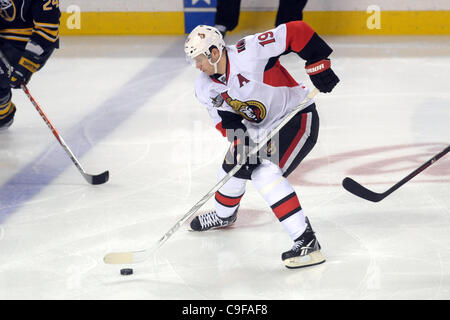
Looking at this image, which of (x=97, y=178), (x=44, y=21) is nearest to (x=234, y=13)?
(x=44, y=21)

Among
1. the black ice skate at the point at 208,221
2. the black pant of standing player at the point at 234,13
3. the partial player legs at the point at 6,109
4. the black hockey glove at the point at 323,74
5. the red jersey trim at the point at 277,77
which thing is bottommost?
the black pant of standing player at the point at 234,13

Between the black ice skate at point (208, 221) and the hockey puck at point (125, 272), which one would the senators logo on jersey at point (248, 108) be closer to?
the black ice skate at point (208, 221)

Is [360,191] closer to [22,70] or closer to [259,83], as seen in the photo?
[259,83]

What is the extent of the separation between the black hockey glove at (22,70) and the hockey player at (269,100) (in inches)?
46.3

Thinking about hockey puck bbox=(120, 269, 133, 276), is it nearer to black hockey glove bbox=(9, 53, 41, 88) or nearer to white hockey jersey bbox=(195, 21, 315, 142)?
white hockey jersey bbox=(195, 21, 315, 142)

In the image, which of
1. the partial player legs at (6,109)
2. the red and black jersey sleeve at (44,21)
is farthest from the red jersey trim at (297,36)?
the partial player legs at (6,109)

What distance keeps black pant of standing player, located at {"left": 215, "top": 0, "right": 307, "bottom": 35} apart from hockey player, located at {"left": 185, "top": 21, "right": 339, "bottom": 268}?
3138 mm

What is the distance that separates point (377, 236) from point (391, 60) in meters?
2.86

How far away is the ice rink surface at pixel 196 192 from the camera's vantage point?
2.54m

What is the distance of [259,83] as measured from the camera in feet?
8.74

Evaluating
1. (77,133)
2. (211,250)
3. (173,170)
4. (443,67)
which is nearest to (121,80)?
(77,133)

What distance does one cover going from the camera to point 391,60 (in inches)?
216

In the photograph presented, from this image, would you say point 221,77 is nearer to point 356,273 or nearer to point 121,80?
point 356,273

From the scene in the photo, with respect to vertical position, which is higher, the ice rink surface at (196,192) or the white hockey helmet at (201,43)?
the white hockey helmet at (201,43)
